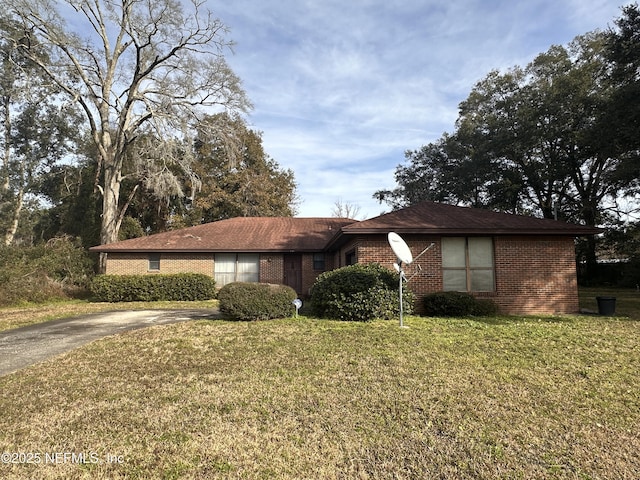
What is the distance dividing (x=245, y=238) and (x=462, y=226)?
37.9ft

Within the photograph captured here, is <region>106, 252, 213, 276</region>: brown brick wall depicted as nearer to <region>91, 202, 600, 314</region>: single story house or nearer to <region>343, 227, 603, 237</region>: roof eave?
<region>91, 202, 600, 314</region>: single story house

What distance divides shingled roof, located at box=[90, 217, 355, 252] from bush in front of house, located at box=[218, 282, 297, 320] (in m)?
7.10

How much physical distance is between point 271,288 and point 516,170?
25659mm

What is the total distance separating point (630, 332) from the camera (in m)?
8.17

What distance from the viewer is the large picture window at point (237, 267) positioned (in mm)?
18766

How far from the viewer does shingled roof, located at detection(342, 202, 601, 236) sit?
37.3 ft

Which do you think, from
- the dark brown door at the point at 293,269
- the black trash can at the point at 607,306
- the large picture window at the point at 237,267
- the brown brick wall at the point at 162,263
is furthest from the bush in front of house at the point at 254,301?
the brown brick wall at the point at 162,263

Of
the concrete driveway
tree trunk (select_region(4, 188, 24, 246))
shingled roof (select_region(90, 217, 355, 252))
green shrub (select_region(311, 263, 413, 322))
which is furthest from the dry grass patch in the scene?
→ tree trunk (select_region(4, 188, 24, 246))

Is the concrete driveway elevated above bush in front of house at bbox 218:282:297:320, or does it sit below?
below

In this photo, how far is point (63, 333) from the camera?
28.2 feet

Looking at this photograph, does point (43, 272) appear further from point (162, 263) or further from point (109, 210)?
point (162, 263)

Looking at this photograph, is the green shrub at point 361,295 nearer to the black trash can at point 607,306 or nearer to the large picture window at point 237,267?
the black trash can at point 607,306

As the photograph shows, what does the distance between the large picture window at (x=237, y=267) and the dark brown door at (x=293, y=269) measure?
1367 millimetres

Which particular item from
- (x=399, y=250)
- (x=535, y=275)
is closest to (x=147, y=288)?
(x=399, y=250)
